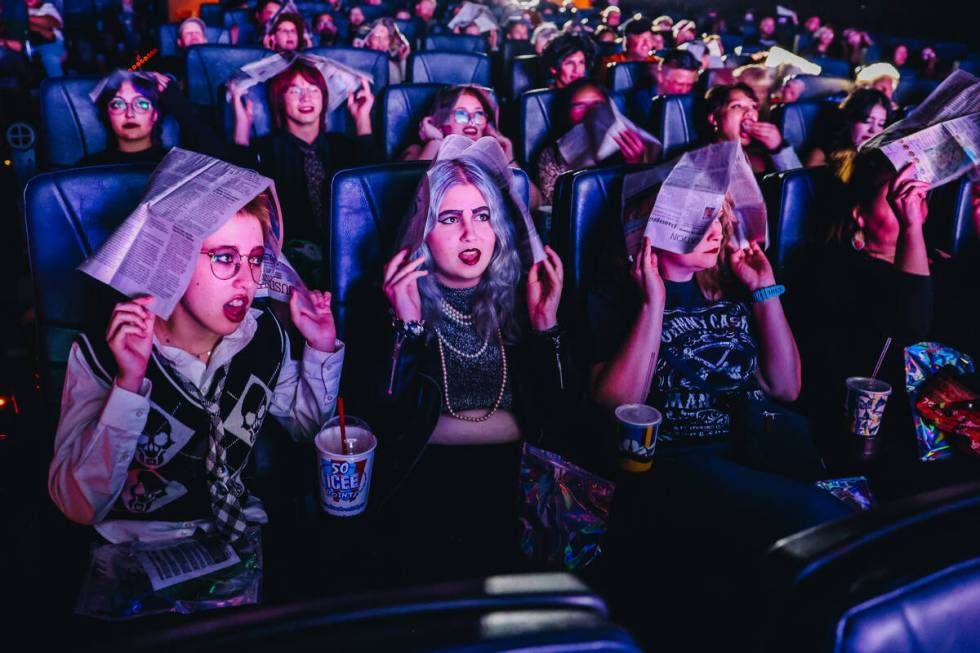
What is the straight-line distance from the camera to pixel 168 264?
1.15 metres

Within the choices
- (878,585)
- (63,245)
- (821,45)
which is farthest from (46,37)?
(821,45)

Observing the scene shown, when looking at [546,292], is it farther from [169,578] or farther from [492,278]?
[169,578]

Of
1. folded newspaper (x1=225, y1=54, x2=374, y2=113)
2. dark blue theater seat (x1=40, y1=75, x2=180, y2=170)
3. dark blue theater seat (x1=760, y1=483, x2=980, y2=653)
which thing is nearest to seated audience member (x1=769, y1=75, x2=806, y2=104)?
folded newspaper (x1=225, y1=54, x2=374, y2=113)

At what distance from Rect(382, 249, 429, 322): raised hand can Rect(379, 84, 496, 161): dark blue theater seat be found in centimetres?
166

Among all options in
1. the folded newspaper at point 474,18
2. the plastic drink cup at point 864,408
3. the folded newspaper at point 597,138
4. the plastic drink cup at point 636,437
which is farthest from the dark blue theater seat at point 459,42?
the plastic drink cup at point 636,437

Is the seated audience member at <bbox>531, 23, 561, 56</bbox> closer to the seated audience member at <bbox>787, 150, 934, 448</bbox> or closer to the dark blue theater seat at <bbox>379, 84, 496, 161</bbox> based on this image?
the dark blue theater seat at <bbox>379, 84, 496, 161</bbox>

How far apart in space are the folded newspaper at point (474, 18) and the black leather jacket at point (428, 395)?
19.5 feet

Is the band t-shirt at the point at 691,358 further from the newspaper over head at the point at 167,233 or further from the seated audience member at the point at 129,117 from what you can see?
the seated audience member at the point at 129,117

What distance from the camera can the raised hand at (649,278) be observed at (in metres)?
1.62

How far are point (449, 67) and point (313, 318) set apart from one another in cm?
326

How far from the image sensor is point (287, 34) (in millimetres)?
4230

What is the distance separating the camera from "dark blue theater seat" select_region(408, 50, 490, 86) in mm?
4250

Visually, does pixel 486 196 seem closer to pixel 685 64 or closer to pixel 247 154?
pixel 247 154

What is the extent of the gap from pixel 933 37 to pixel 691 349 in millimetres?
11198
